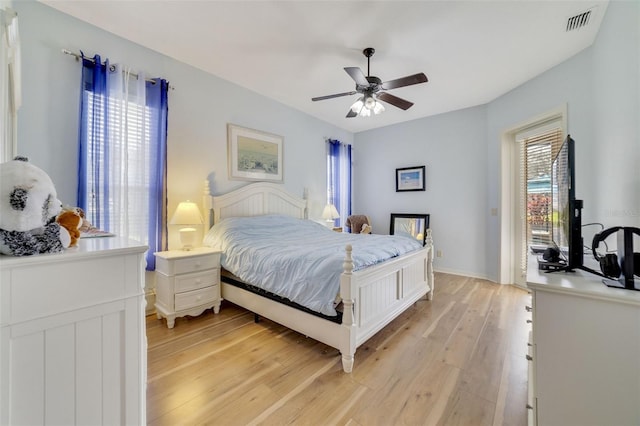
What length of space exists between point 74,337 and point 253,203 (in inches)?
109

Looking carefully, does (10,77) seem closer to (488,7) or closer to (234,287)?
(234,287)

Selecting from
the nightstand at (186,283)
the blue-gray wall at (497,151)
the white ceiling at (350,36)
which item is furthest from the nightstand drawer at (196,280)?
the blue-gray wall at (497,151)

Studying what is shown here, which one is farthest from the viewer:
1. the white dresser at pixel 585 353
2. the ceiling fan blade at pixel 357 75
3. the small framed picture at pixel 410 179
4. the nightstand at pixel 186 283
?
the small framed picture at pixel 410 179

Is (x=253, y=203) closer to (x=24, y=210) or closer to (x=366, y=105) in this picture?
(x=366, y=105)

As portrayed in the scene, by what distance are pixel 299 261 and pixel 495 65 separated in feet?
10.1

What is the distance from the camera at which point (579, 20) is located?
2.13 m

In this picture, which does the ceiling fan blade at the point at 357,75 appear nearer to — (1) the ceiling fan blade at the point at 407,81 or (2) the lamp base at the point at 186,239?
(1) the ceiling fan blade at the point at 407,81

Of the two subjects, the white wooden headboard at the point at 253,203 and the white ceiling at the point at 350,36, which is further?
the white wooden headboard at the point at 253,203

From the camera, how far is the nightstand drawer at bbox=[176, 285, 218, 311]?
2434 mm

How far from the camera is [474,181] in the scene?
412 cm

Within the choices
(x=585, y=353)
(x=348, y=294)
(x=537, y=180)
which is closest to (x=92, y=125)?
(x=348, y=294)

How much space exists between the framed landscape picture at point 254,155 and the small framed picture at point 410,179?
2.34m

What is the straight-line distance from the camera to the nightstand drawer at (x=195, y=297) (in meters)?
2.43

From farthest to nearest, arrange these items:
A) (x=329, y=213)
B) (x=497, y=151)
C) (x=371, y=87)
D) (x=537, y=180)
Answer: (x=329, y=213)
(x=497, y=151)
(x=537, y=180)
(x=371, y=87)
